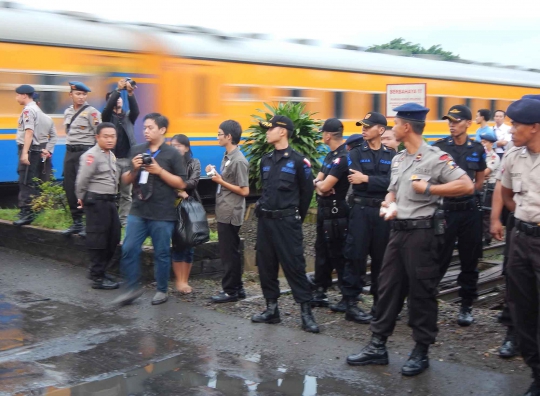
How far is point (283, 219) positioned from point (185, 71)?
8.00 meters

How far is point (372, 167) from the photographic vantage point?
632 centimetres

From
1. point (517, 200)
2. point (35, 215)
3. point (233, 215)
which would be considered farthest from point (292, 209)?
point (35, 215)

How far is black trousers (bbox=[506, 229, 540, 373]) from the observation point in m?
4.59

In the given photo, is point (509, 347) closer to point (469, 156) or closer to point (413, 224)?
point (413, 224)

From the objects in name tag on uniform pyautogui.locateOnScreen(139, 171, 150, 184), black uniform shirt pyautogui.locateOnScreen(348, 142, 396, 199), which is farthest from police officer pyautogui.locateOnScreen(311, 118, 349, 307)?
name tag on uniform pyautogui.locateOnScreen(139, 171, 150, 184)

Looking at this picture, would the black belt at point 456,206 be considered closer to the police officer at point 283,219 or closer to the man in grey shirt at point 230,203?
the police officer at point 283,219

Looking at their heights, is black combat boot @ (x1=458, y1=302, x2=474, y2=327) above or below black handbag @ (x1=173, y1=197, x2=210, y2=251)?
below

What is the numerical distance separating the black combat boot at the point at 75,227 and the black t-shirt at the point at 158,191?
1.91m

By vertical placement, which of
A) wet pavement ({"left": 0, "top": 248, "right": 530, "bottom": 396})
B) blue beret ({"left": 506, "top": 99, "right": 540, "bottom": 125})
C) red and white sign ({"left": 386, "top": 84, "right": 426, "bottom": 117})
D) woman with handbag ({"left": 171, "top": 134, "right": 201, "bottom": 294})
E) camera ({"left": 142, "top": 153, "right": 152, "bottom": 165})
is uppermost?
red and white sign ({"left": 386, "top": 84, "right": 426, "bottom": 117})

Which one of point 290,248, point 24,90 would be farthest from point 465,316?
point 24,90

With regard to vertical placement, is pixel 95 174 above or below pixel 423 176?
below

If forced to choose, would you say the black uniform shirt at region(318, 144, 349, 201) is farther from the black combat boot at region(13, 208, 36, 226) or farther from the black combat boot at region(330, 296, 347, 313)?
the black combat boot at region(13, 208, 36, 226)

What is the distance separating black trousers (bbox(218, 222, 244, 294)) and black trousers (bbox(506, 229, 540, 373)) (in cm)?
303

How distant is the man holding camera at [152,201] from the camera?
22.1 feet
